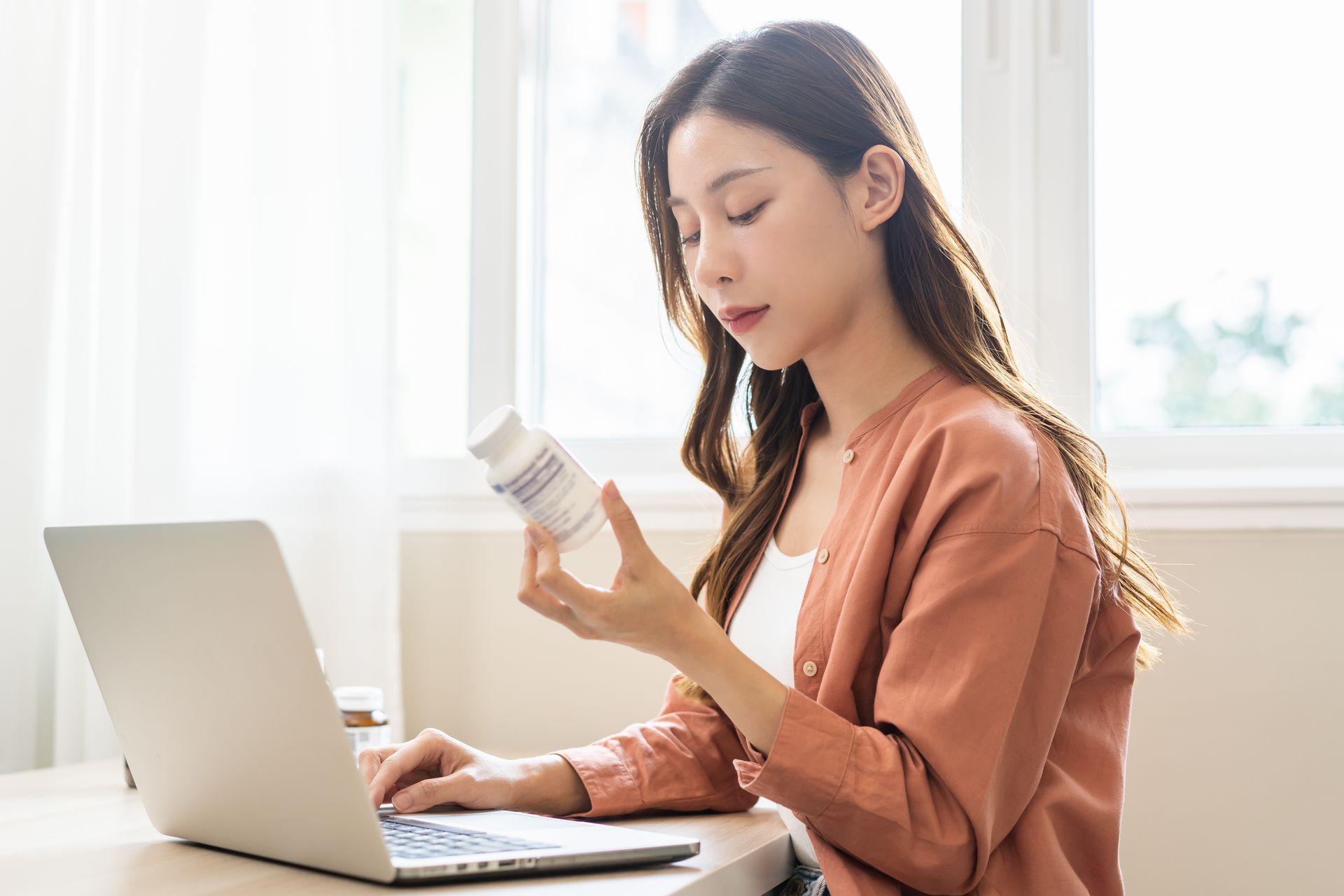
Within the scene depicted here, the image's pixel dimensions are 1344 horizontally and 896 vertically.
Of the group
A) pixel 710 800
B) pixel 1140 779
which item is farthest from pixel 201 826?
pixel 1140 779

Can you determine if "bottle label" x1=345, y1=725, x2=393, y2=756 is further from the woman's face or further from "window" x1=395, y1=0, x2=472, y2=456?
"window" x1=395, y1=0, x2=472, y2=456

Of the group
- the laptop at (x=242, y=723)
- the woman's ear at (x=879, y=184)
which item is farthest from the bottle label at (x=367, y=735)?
the woman's ear at (x=879, y=184)

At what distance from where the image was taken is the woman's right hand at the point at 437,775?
0.97 metres

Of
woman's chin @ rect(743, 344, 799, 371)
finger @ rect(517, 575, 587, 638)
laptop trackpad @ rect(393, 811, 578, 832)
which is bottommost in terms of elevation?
laptop trackpad @ rect(393, 811, 578, 832)

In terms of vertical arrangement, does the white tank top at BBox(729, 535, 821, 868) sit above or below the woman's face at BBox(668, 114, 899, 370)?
below

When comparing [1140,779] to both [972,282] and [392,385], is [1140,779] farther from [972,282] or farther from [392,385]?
[392,385]

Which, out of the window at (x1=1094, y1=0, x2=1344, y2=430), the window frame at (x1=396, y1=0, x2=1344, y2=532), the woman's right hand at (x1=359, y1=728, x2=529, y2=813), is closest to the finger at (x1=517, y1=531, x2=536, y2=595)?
the woman's right hand at (x1=359, y1=728, x2=529, y2=813)

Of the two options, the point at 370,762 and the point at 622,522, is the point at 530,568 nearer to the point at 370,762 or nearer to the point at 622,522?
the point at 622,522

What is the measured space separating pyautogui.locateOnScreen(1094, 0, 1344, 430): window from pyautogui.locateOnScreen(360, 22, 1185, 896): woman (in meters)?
0.59

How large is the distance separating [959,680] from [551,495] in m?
0.32

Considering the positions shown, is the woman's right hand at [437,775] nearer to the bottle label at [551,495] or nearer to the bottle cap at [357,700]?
the bottle cap at [357,700]

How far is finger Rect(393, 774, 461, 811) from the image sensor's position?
956 millimetres

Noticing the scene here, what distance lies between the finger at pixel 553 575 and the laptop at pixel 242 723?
157mm

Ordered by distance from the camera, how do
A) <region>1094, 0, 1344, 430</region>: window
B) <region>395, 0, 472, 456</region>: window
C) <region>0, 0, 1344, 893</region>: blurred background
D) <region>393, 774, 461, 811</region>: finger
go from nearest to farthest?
<region>393, 774, 461, 811</region>: finger, <region>0, 0, 1344, 893</region>: blurred background, <region>1094, 0, 1344, 430</region>: window, <region>395, 0, 472, 456</region>: window
